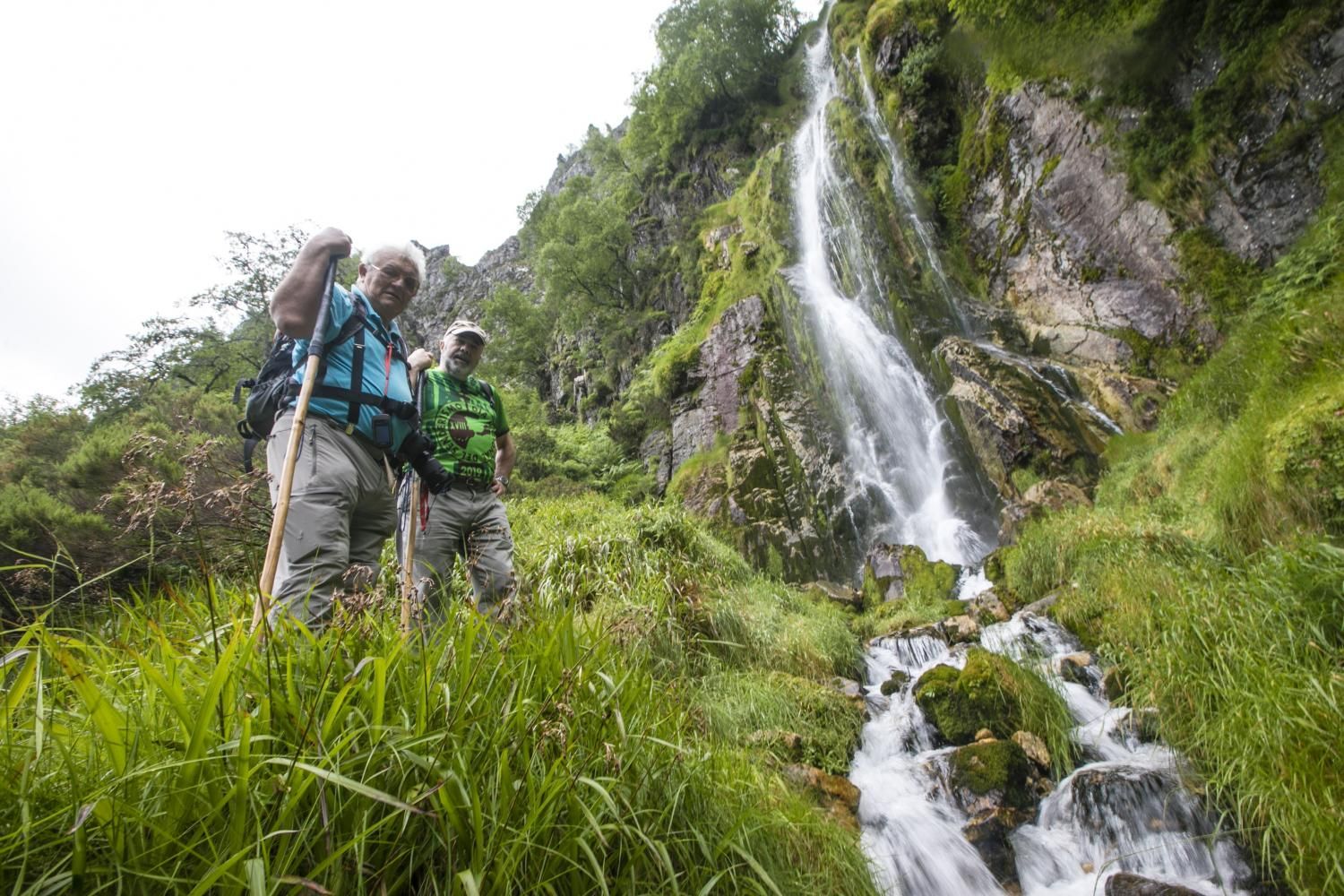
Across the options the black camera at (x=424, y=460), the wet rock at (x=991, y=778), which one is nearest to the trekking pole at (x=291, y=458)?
the black camera at (x=424, y=460)

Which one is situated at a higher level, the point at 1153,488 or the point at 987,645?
the point at 1153,488

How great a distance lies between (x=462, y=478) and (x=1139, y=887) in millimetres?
3604

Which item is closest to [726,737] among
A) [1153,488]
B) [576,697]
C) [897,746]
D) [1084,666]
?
[897,746]

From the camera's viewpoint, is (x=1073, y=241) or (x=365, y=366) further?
(x=1073, y=241)

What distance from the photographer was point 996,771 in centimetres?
323

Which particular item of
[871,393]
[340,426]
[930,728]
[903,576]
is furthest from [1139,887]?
[871,393]

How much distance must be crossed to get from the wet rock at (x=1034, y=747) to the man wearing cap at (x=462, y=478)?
3.10 meters

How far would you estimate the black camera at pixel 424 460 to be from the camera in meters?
2.69

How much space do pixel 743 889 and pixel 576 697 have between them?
2.42 ft

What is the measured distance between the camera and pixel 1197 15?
7891 mm

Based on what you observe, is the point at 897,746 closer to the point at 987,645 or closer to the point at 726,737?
the point at 726,737

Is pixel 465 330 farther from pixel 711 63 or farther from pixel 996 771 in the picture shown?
pixel 711 63

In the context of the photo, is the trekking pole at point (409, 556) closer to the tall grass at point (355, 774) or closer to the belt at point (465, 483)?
the tall grass at point (355, 774)

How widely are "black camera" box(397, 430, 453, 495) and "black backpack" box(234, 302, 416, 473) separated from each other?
0.24m
